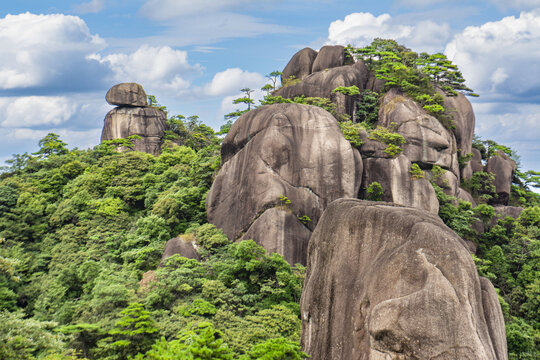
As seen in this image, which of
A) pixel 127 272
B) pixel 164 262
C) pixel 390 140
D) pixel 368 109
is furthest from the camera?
pixel 368 109

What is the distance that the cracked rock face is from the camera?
22453 mm

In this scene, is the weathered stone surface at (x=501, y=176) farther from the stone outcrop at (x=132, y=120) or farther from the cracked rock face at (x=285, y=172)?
the stone outcrop at (x=132, y=120)

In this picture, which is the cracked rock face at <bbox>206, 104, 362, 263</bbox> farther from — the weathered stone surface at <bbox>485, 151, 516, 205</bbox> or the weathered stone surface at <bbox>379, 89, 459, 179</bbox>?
the weathered stone surface at <bbox>485, 151, 516, 205</bbox>

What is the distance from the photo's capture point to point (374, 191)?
25.8 m

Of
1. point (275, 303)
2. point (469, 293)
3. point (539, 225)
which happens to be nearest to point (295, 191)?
point (275, 303)

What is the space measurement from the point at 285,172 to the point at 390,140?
870cm

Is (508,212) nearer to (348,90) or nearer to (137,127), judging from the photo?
(348,90)

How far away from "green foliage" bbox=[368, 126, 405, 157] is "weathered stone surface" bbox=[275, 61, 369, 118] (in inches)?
289

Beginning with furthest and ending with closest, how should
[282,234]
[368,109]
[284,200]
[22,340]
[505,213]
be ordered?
[368,109]
[505,213]
[284,200]
[282,234]
[22,340]

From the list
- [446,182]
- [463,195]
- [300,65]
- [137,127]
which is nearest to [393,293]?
[446,182]

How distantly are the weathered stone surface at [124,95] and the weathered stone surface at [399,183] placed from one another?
34.5 m

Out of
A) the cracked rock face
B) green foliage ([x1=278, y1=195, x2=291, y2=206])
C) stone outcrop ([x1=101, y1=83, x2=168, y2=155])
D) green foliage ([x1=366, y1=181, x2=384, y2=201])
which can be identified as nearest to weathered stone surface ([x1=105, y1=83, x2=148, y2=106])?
stone outcrop ([x1=101, y1=83, x2=168, y2=155])

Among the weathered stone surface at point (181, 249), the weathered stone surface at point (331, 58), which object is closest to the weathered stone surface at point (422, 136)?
the weathered stone surface at point (331, 58)

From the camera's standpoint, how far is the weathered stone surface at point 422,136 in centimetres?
3025
